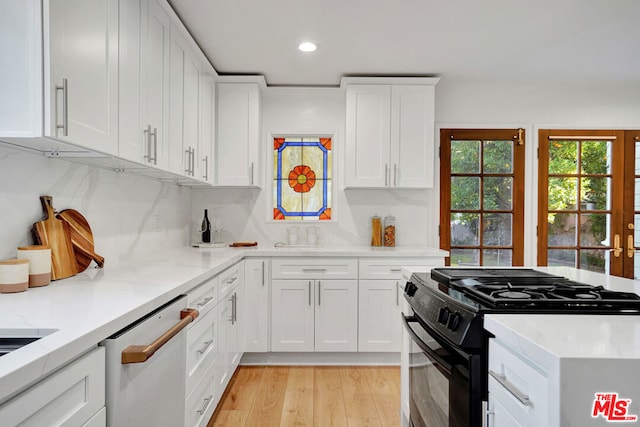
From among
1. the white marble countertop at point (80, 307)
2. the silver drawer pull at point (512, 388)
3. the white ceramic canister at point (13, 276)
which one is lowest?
the silver drawer pull at point (512, 388)

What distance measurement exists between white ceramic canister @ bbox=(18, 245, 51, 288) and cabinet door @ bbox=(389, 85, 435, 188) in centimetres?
256

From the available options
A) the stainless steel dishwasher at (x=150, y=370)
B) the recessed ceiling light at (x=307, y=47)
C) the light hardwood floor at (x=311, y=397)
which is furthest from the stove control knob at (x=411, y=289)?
the recessed ceiling light at (x=307, y=47)

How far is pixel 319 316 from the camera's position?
3.11m

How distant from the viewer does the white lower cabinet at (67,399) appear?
0.71 m

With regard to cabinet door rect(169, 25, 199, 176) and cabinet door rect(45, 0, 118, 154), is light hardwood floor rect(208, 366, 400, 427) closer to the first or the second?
cabinet door rect(169, 25, 199, 176)

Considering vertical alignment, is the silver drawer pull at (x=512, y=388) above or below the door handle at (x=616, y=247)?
below

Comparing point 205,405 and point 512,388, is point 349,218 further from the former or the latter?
point 512,388

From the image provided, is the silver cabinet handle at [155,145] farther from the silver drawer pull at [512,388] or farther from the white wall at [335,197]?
the silver drawer pull at [512,388]

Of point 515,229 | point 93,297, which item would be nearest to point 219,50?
point 93,297

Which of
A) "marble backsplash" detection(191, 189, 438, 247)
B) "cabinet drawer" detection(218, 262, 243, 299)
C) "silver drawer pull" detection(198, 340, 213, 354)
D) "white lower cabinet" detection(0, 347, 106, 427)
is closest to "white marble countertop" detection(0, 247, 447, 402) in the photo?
"white lower cabinet" detection(0, 347, 106, 427)

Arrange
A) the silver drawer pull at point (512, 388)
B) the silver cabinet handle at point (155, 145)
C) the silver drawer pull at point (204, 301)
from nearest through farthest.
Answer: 1. the silver drawer pull at point (512, 388)
2. the silver drawer pull at point (204, 301)
3. the silver cabinet handle at point (155, 145)

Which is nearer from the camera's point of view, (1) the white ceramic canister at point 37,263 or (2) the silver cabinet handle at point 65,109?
(2) the silver cabinet handle at point 65,109

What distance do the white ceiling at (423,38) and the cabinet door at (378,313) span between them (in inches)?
70.8

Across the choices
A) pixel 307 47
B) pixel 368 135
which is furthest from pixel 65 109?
pixel 368 135
